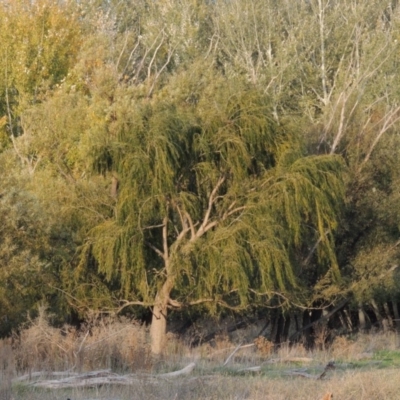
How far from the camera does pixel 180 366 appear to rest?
15766 millimetres

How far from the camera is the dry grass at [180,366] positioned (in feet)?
40.1

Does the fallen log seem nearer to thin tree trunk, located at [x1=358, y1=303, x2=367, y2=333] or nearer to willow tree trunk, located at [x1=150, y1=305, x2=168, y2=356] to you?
willow tree trunk, located at [x1=150, y1=305, x2=168, y2=356]

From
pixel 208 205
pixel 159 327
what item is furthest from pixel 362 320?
pixel 159 327

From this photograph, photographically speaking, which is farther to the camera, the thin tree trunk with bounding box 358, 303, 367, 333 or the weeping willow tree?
the thin tree trunk with bounding box 358, 303, 367, 333

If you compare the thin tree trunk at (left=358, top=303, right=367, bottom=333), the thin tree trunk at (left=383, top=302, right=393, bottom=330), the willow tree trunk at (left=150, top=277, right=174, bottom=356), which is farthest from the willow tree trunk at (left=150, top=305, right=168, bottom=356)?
the thin tree trunk at (left=358, top=303, right=367, bottom=333)

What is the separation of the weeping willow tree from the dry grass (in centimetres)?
153

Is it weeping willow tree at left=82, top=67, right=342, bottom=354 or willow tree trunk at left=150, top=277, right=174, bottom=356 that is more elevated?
weeping willow tree at left=82, top=67, right=342, bottom=354

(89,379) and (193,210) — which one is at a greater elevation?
(89,379)

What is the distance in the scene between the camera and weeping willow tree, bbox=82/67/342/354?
21.3m

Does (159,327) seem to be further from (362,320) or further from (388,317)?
(388,317)

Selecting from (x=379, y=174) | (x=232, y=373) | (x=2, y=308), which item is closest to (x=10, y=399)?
(x=232, y=373)

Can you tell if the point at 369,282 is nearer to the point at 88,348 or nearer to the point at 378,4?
the point at 88,348

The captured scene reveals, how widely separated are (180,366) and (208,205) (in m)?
7.21

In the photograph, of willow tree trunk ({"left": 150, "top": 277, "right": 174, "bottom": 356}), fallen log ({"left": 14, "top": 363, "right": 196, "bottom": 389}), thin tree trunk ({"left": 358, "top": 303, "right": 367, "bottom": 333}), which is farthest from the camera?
thin tree trunk ({"left": 358, "top": 303, "right": 367, "bottom": 333})
